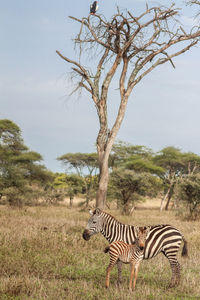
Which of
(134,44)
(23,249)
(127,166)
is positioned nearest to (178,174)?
(127,166)

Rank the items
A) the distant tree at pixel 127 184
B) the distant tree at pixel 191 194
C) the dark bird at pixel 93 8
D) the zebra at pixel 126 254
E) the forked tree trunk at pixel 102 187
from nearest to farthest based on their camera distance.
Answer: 1. the zebra at pixel 126 254
2. the forked tree trunk at pixel 102 187
3. the dark bird at pixel 93 8
4. the distant tree at pixel 191 194
5. the distant tree at pixel 127 184

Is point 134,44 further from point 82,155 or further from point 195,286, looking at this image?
point 82,155

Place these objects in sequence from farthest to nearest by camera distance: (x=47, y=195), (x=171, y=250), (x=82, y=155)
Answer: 1. (x=82, y=155)
2. (x=47, y=195)
3. (x=171, y=250)

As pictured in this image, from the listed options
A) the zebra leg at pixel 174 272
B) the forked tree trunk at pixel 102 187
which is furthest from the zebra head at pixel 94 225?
the forked tree trunk at pixel 102 187

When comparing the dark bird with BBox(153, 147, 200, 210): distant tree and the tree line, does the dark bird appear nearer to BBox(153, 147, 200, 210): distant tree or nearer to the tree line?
the tree line

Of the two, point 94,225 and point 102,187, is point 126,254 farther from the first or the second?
point 102,187

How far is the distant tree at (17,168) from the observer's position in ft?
84.2

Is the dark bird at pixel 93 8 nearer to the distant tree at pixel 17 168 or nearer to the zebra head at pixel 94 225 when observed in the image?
the zebra head at pixel 94 225

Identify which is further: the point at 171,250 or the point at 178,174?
the point at 178,174

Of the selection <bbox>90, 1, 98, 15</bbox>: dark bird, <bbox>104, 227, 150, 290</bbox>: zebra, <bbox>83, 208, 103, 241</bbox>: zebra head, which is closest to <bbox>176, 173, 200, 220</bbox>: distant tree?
<bbox>90, 1, 98, 15</bbox>: dark bird

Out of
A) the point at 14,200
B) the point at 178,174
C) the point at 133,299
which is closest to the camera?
the point at 133,299

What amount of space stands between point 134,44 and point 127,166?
907 inches

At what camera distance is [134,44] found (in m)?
14.1

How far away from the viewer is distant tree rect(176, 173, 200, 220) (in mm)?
20500
